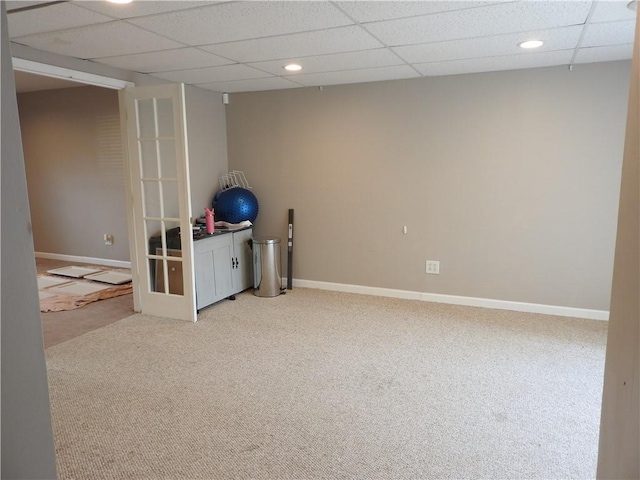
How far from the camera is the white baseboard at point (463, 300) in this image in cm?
418

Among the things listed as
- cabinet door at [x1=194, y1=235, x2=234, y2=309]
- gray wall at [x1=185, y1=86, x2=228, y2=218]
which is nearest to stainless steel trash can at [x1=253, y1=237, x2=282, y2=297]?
cabinet door at [x1=194, y1=235, x2=234, y2=309]

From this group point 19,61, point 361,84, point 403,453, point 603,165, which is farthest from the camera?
point 361,84

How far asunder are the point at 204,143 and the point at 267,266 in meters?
1.54

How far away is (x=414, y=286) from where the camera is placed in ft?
15.8

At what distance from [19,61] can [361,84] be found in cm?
297

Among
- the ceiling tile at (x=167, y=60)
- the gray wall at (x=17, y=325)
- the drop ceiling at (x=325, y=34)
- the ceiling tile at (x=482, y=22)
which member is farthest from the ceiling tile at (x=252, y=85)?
the gray wall at (x=17, y=325)

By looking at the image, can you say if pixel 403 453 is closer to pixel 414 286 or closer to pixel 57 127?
pixel 414 286

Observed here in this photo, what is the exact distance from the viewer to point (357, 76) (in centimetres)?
439

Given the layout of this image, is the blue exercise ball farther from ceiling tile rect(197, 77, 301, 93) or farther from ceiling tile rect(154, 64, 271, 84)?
ceiling tile rect(154, 64, 271, 84)

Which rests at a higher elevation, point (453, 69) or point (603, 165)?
point (453, 69)

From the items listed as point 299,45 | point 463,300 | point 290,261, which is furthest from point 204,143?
point 463,300

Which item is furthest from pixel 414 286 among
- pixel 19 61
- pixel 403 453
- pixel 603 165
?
pixel 19 61

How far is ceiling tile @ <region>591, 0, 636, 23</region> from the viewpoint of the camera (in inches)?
96.3

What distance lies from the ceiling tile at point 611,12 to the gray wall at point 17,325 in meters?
2.83
